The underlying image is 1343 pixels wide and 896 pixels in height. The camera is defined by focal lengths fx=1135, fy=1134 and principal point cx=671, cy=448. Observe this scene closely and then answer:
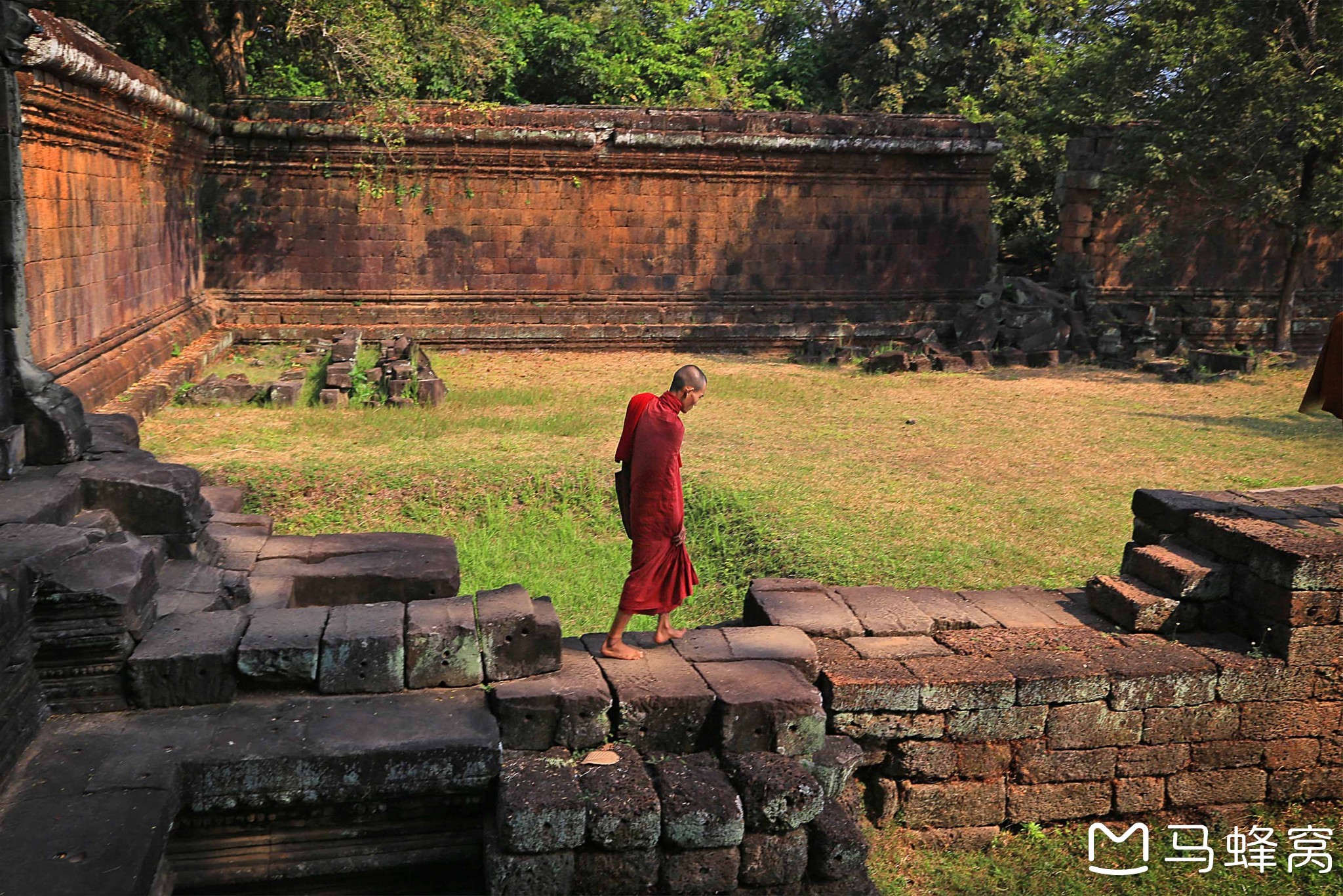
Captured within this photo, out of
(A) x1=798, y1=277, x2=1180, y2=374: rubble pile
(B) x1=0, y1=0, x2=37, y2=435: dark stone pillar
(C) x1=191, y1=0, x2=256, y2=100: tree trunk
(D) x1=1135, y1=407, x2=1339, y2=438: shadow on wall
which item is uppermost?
(C) x1=191, y1=0, x2=256, y2=100: tree trunk

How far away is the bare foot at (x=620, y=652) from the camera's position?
441 cm

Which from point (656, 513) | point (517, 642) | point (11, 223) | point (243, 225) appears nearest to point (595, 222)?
point (243, 225)

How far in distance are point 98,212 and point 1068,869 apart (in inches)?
347

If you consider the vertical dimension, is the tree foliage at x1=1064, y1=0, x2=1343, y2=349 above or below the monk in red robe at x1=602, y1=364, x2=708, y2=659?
above

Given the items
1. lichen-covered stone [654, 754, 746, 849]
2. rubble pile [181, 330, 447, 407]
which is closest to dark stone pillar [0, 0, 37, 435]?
lichen-covered stone [654, 754, 746, 849]

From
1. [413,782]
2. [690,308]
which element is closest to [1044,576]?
[413,782]

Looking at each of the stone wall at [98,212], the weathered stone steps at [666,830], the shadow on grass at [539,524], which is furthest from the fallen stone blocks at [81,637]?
the shadow on grass at [539,524]

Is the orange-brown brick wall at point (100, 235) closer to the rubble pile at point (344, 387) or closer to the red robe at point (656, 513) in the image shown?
the rubble pile at point (344, 387)

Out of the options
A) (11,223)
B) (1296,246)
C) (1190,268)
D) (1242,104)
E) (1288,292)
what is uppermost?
(1242,104)

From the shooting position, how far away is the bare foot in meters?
4.41

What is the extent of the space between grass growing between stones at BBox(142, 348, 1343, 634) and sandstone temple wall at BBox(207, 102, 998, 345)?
3132mm

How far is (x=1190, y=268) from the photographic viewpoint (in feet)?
60.4

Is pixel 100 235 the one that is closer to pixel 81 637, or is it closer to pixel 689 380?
pixel 81 637

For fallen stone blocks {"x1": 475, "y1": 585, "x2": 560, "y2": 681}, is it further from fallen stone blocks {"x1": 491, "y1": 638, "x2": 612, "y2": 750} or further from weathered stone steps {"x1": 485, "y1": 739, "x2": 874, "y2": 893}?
weathered stone steps {"x1": 485, "y1": 739, "x2": 874, "y2": 893}
